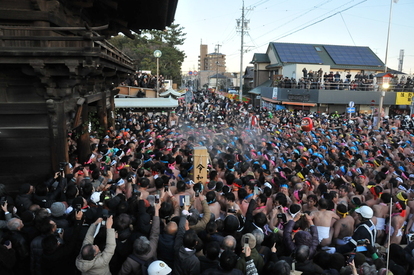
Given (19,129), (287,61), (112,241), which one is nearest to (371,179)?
(112,241)

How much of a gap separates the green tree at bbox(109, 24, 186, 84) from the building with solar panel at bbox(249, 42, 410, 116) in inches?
517

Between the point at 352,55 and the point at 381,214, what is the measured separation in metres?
35.6

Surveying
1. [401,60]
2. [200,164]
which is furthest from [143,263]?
[401,60]

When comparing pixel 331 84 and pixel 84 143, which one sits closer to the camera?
pixel 84 143

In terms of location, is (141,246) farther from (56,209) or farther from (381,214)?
(381,214)

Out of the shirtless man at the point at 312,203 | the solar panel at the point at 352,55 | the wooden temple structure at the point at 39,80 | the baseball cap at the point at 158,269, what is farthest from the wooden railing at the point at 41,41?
the solar panel at the point at 352,55

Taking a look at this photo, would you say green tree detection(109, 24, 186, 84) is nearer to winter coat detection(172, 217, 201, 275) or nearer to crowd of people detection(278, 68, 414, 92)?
crowd of people detection(278, 68, 414, 92)

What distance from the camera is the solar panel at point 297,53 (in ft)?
116

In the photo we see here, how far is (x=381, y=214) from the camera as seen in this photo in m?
5.50

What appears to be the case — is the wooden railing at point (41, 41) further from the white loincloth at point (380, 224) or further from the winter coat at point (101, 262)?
the white loincloth at point (380, 224)

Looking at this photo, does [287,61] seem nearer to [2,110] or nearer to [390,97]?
[390,97]

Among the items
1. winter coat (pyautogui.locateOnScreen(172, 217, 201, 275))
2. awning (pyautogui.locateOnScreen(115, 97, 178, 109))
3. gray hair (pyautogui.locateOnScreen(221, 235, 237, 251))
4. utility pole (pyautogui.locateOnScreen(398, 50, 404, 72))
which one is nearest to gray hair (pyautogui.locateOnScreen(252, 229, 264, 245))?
gray hair (pyautogui.locateOnScreen(221, 235, 237, 251))

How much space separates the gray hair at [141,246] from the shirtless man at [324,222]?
2.54m

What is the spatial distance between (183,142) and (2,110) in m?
5.77
